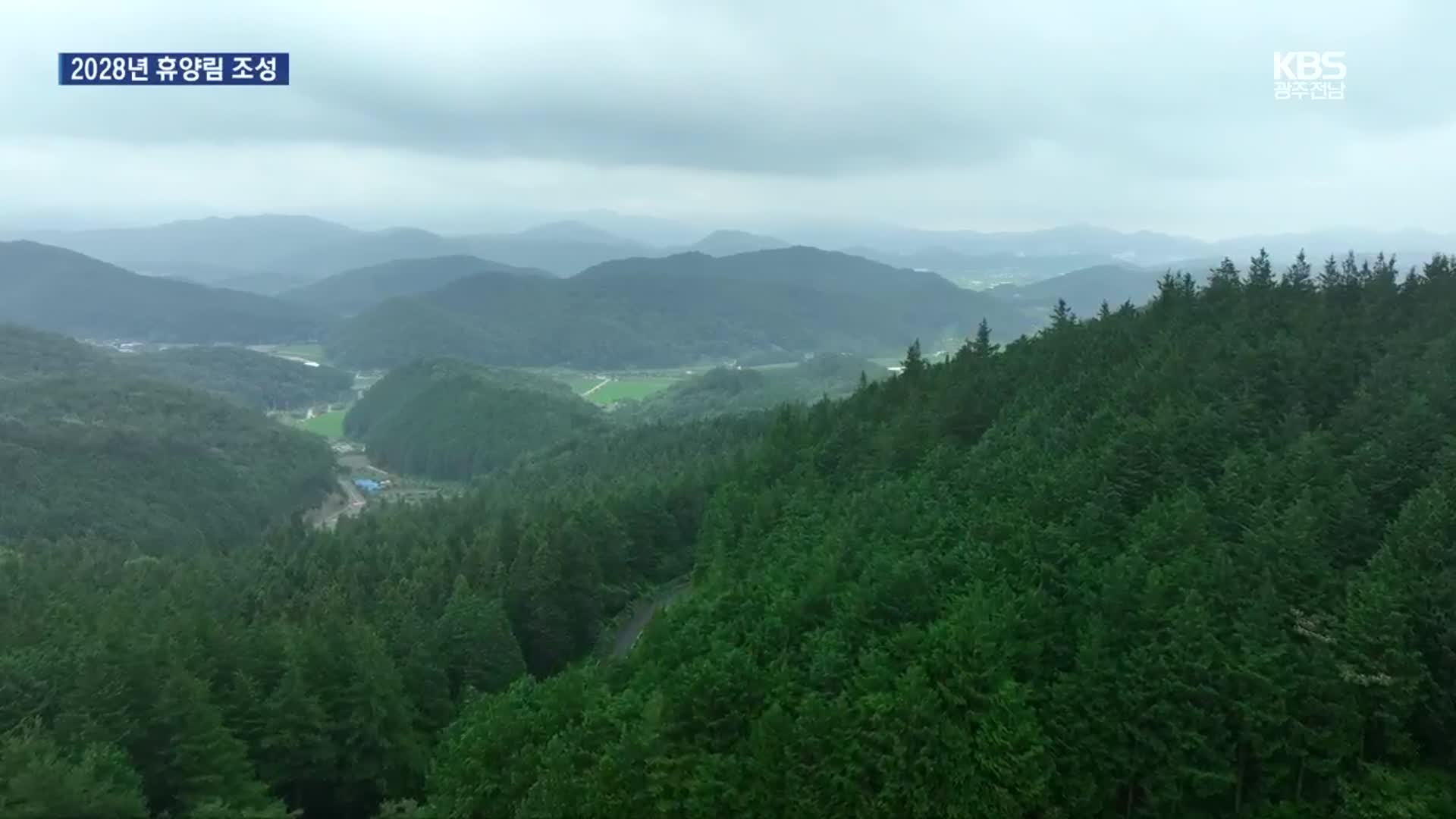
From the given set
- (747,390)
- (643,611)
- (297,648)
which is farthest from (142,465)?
(747,390)

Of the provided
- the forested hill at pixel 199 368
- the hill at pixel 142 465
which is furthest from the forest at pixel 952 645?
the forested hill at pixel 199 368

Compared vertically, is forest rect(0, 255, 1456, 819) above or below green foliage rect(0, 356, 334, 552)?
above

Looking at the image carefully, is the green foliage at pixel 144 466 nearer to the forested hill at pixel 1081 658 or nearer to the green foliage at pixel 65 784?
the green foliage at pixel 65 784

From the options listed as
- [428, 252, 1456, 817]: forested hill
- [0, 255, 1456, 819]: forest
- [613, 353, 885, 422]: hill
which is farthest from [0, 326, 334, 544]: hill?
[428, 252, 1456, 817]: forested hill

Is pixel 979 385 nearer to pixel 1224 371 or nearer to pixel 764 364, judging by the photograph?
pixel 1224 371

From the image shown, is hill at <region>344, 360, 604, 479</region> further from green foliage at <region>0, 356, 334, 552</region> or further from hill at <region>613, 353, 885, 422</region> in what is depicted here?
green foliage at <region>0, 356, 334, 552</region>

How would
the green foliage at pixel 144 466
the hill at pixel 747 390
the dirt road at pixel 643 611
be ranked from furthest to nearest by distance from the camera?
the hill at pixel 747 390
the green foliage at pixel 144 466
the dirt road at pixel 643 611

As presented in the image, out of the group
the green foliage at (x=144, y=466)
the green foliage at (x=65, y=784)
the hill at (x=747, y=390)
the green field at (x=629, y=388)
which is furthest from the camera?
the green field at (x=629, y=388)
